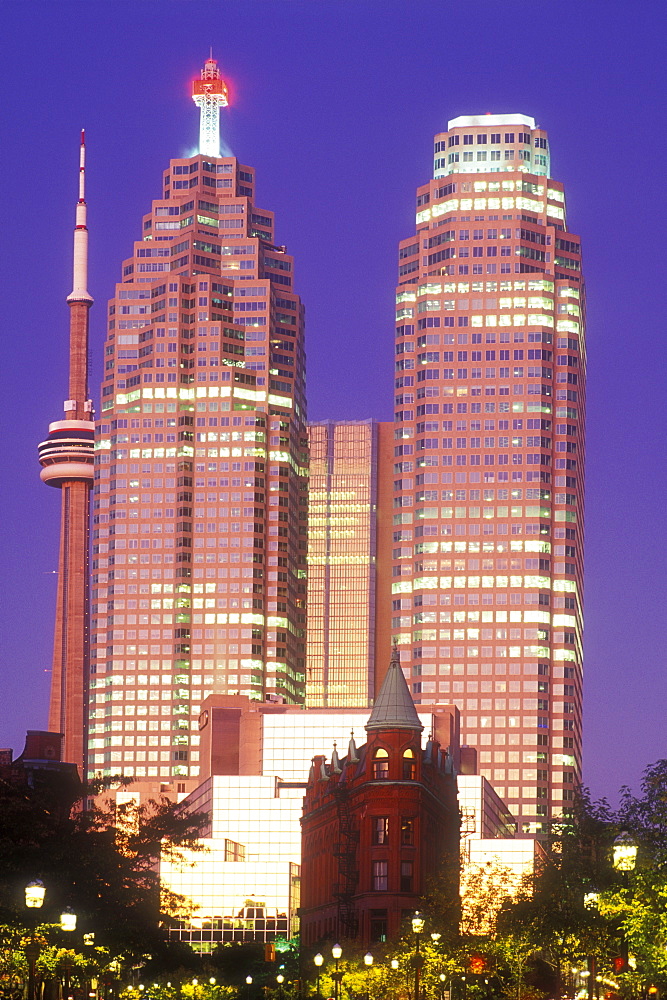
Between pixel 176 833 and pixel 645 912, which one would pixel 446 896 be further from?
pixel 645 912

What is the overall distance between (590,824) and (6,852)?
91.0 m

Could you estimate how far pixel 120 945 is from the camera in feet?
426

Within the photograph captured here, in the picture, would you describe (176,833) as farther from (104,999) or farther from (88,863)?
(104,999)

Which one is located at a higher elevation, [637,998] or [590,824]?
[590,824]

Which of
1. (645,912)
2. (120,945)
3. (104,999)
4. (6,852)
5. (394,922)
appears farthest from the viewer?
(394,922)

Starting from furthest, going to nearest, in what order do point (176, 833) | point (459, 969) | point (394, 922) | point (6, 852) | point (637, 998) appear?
point (394, 922)
point (459, 969)
point (176, 833)
point (6, 852)
point (637, 998)

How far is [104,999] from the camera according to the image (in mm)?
165375

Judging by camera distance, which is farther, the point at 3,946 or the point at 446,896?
the point at 446,896

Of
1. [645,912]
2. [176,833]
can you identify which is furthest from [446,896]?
[645,912]

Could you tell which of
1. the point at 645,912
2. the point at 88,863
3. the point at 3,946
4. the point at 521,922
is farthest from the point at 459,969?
the point at 645,912

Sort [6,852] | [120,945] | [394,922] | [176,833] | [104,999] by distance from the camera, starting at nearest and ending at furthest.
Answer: [6,852]
[120,945]
[176,833]
[104,999]
[394,922]

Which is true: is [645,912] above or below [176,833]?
below

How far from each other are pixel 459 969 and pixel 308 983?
29068 mm

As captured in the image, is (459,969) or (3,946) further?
(459,969)
